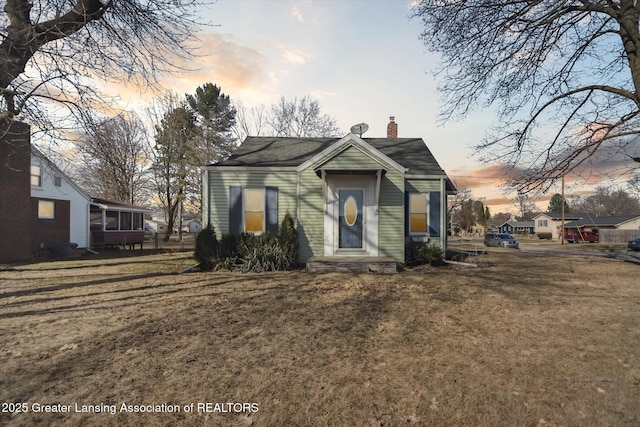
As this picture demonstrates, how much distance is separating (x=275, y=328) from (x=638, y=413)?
4.21 metres

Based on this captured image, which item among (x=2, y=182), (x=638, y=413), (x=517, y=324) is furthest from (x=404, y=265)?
(x=2, y=182)

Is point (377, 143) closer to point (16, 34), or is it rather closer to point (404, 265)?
point (404, 265)

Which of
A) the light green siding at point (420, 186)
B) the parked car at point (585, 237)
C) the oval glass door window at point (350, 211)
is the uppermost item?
the light green siding at point (420, 186)

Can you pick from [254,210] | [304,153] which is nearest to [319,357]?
[254,210]

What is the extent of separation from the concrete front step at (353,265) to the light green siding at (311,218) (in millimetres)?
1109

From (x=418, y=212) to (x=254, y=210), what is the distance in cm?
624

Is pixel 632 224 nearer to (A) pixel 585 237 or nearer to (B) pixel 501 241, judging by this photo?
(A) pixel 585 237

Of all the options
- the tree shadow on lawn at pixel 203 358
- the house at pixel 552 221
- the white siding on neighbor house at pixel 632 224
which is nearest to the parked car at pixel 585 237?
the white siding on neighbor house at pixel 632 224

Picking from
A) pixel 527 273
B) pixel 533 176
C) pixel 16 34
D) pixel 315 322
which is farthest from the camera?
pixel 527 273

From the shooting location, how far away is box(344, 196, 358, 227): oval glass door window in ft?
38.0

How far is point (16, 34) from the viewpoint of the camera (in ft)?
25.1

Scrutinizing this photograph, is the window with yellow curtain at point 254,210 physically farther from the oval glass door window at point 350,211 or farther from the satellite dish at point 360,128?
the satellite dish at point 360,128

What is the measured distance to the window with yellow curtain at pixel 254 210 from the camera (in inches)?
464

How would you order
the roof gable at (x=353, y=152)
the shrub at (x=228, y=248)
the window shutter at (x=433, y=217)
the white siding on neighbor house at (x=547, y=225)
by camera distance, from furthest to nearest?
the white siding on neighbor house at (x=547, y=225), the window shutter at (x=433, y=217), the shrub at (x=228, y=248), the roof gable at (x=353, y=152)
